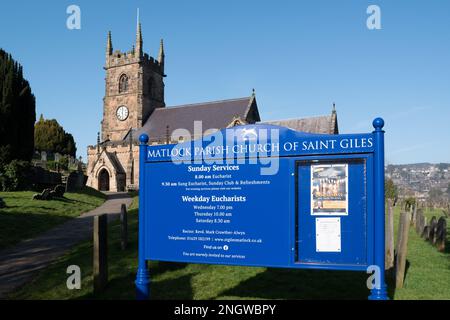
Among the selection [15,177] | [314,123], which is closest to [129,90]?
[314,123]

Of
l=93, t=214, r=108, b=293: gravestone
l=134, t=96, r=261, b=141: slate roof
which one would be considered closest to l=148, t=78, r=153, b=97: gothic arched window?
l=134, t=96, r=261, b=141: slate roof

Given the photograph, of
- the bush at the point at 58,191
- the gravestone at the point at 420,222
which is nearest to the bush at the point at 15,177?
the bush at the point at 58,191

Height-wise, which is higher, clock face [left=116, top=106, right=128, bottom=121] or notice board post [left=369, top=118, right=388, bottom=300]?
clock face [left=116, top=106, right=128, bottom=121]

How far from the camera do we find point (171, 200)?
16.9 ft

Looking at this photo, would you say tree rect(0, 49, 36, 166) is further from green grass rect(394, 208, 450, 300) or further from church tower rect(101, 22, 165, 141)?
green grass rect(394, 208, 450, 300)

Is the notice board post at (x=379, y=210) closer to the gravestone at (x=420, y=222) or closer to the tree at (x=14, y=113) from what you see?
the gravestone at (x=420, y=222)

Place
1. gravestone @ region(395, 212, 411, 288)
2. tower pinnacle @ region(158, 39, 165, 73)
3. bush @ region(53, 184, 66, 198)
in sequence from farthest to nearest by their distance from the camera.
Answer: tower pinnacle @ region(158, 39, 165, 73)
bush @ region(53, 184, 66, 198)
gravestone @ region(395, 212, 411, 288)

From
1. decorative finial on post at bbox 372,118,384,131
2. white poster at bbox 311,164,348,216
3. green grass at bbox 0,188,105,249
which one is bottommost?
green grass at bbox 0,188,105,249

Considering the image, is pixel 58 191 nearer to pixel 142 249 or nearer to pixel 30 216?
pixel 30 216

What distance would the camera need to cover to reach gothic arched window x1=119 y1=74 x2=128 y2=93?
48.5 m

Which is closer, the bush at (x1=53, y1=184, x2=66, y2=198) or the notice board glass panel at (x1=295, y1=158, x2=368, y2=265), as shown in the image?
the notice board glass panel at (x1=295, y1=158, x2=368, y2=265)

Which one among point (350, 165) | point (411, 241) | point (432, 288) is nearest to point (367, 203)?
point (350, 165)

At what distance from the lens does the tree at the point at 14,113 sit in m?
23.9
